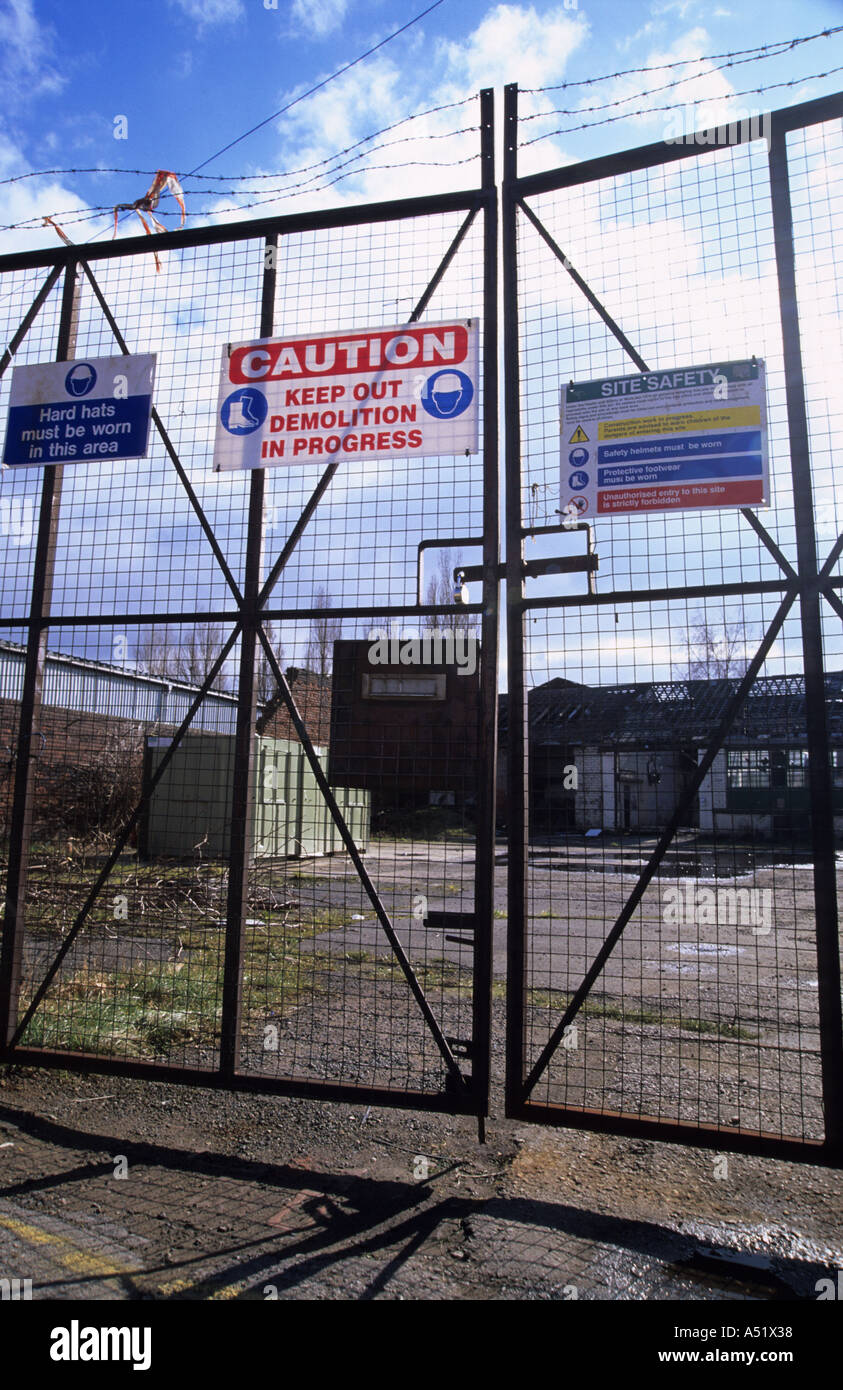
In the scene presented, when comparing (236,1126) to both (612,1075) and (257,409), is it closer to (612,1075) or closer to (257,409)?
(612,1075)

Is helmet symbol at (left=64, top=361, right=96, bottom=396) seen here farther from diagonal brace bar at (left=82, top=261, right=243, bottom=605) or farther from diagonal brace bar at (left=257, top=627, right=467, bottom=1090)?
diagonal brace bar at (left=257, top=627, right=467, bottom=1090)

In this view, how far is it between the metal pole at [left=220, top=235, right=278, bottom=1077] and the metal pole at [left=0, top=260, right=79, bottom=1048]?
1.33 meters

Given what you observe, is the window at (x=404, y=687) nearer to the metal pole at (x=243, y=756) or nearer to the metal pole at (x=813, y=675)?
the metal pole at (x=243, y=756)

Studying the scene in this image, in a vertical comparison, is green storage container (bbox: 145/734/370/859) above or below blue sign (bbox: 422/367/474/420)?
below

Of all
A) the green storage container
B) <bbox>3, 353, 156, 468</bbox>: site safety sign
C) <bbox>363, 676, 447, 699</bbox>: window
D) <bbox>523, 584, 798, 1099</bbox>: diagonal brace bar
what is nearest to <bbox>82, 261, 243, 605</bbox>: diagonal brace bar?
<bbox>3, 353, 156, 468</bbox>: site safety sign

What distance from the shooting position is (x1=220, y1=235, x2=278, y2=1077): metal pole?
4.38m

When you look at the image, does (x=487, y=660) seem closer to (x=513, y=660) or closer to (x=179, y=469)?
(x=513, y=660)

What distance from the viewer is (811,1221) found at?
130 inches

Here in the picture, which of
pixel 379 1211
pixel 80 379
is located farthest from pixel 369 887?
pixel 80 379

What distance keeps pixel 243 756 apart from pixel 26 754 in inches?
58.0

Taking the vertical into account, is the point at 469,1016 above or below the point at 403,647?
below

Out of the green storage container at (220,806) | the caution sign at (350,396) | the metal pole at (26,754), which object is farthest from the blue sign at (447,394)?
the green storage container at (220,806)
